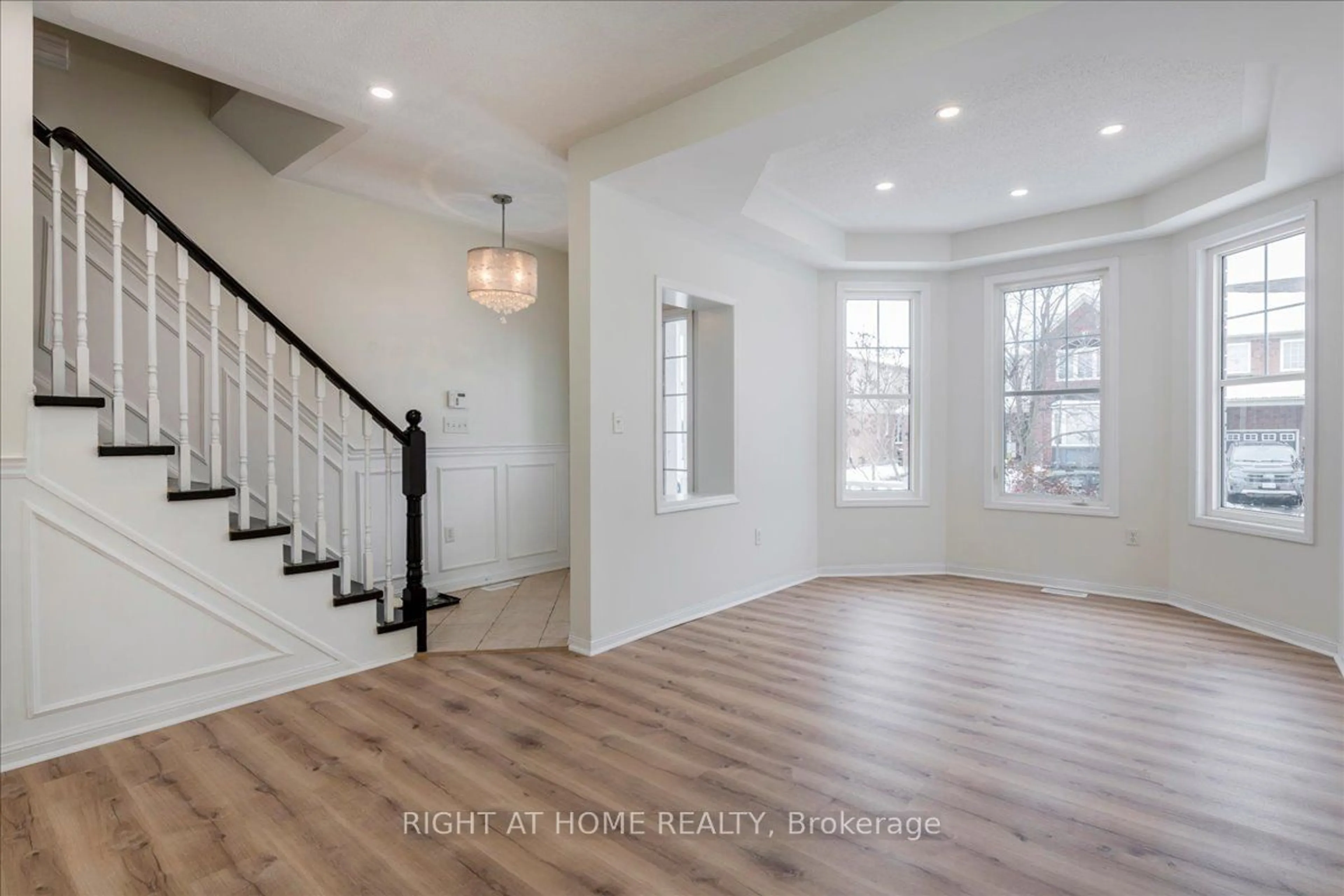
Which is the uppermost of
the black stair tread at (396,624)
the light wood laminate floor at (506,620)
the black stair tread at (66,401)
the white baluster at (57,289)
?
the white baluster at (57,289)

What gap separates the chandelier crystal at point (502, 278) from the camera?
13.3 feet

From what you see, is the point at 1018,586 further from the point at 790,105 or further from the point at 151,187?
the point at 151,187

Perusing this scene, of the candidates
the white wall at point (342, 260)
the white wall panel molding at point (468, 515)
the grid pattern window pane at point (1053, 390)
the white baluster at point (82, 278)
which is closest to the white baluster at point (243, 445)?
the white baluster at point (82, 278)

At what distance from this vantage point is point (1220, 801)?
212cm

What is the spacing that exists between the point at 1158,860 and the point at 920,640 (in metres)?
1.90

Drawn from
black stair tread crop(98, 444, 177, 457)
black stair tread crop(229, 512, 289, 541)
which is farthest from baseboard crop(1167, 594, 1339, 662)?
black stair tread crop(98, 444, 177, 457)

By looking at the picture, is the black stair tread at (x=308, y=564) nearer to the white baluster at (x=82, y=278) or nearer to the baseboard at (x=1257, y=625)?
the white baluster at (x=82, y=278)

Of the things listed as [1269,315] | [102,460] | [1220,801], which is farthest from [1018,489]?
[102,460]

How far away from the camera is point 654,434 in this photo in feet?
12.8

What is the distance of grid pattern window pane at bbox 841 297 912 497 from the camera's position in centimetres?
550

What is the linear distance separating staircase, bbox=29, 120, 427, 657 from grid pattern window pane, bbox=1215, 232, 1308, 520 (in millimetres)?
4908

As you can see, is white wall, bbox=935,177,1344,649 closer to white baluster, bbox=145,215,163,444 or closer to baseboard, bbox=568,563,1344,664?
baseboard, bbox=568,563,1344,664

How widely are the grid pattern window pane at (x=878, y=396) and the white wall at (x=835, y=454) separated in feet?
0.49

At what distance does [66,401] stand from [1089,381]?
19.2 ft
